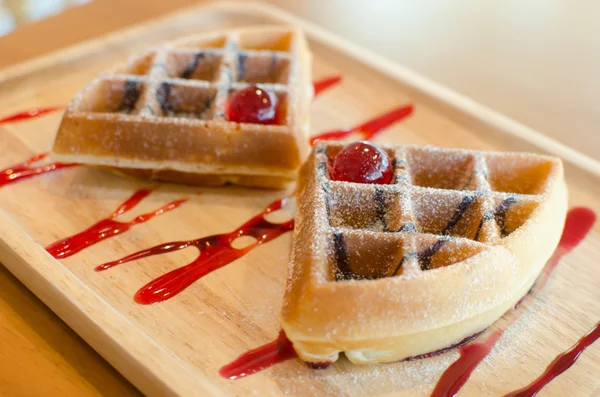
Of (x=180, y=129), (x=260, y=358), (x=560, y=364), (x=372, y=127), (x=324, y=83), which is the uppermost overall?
(x=180, y=129)

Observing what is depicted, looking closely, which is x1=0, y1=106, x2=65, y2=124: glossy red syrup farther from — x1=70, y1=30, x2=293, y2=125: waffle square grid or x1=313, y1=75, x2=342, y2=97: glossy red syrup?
x1=313, y1=75, x2=342, y2=97: glossy red syrup

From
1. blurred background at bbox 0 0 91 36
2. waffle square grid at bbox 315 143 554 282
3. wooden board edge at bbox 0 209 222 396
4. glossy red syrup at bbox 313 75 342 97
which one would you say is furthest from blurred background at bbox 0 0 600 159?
wooden board edge at bbox 0 209 222 396

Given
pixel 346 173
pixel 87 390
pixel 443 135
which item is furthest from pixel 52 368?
pixel 443 135

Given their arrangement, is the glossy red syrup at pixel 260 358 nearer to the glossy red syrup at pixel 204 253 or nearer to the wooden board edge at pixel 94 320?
the wooden board edge at pixel 94 320

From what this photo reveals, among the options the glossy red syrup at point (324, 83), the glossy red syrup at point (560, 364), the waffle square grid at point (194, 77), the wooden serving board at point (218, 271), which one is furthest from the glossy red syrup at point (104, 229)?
the glossy red syrup at point (560, 364)

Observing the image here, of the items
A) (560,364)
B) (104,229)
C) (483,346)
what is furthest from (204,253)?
(560,364)

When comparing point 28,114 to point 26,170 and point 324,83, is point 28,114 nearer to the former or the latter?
point 26,170
